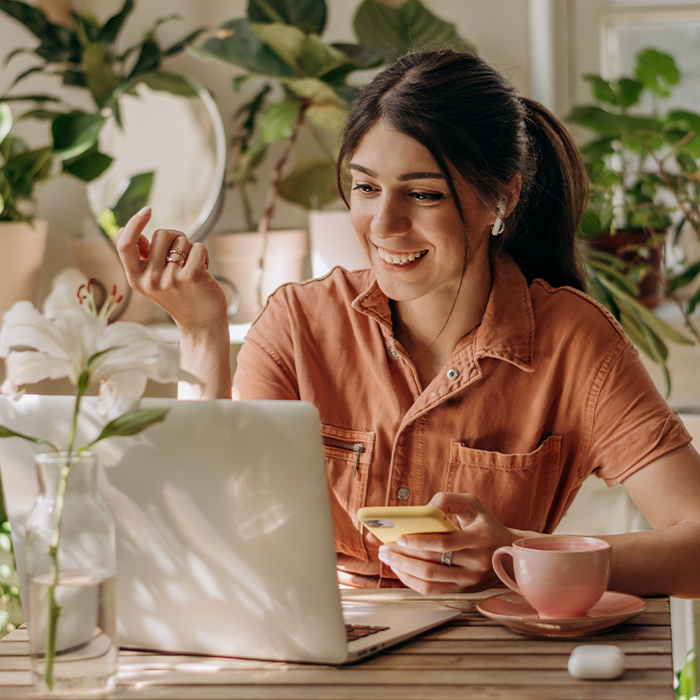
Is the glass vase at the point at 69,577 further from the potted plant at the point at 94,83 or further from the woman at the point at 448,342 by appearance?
the potted plant at the point at 94,83

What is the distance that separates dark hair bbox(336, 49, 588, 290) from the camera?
1.21 meters

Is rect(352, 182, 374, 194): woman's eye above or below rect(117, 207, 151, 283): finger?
above

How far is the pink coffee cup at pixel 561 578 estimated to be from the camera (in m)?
0.81

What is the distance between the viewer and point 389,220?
3.90 ft

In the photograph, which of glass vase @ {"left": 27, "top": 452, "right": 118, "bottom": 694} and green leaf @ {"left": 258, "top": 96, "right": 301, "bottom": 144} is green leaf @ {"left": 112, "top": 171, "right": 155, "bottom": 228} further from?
glass vase @ {"left": 27, "top": 452, "right": 118, "bottom": 694}

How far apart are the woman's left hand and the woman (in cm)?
24

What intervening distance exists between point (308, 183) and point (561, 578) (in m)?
1.76

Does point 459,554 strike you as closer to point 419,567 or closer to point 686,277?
point 419,567

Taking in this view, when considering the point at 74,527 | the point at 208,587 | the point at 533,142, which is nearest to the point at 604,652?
the point at 208,587

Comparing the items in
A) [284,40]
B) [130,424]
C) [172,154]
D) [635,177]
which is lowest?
[130,424]

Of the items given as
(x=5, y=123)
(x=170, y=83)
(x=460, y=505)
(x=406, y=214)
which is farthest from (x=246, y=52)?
(x=460, y=505)

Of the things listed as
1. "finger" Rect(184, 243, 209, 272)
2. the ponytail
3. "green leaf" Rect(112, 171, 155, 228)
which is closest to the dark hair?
the ponytail

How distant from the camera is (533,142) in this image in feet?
4.48

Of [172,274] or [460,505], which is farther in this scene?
[172,274]
